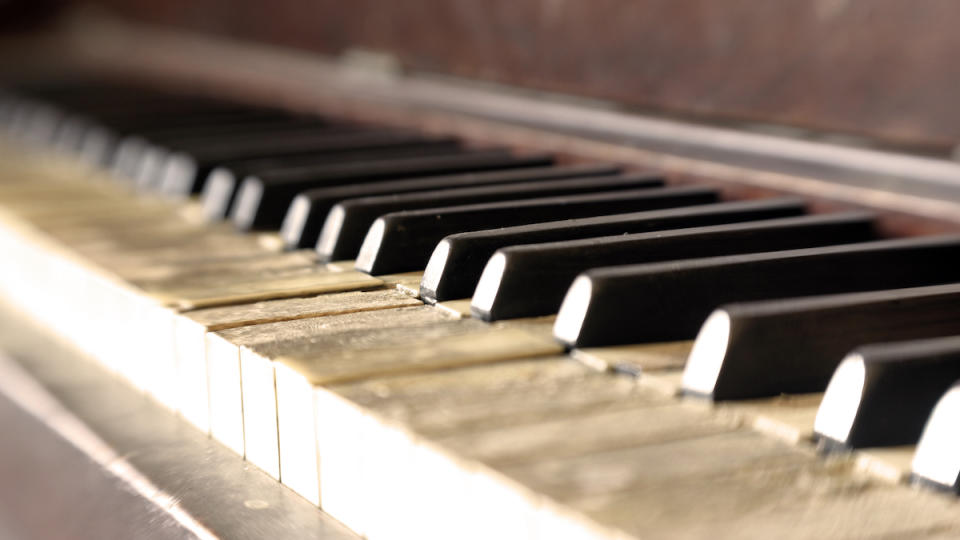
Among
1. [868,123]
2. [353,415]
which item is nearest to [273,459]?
[353,415]

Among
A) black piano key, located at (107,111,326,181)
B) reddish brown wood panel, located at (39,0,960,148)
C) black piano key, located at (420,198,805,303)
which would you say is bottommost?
black piano key, located at (107,111,326,181)

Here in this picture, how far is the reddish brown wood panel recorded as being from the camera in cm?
102

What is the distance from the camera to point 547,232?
0.94m

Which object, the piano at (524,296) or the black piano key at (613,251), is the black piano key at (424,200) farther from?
the black piano key at (613,251)

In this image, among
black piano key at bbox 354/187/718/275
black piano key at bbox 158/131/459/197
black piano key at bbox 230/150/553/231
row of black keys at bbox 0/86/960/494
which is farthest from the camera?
black piano key at bbox 158/131/459/197

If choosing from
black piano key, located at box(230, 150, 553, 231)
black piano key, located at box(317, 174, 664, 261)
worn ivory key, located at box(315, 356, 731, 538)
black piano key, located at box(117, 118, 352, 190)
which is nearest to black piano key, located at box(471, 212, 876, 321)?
worn ivory key, located at box(315, 356, 731, 538)

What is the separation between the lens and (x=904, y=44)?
1.03 m

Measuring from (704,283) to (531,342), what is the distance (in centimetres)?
12

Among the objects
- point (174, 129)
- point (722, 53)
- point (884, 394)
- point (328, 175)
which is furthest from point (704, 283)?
point (174, 129)

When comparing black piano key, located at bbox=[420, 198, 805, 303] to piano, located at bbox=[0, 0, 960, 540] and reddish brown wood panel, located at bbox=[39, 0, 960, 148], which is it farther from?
reddish brown wood panel, located at bbox=[39, 0, 960, 148]

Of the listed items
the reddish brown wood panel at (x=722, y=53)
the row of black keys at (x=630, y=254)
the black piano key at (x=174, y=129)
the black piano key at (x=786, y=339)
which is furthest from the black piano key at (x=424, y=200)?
the black piano key at (x=174, y=129)

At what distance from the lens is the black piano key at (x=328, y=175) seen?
1235 mm

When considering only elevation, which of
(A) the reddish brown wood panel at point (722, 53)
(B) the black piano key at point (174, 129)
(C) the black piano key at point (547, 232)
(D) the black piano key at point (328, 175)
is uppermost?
(A) the reddish brown wood panel at point (722, 53)

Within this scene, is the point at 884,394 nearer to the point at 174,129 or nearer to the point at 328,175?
the point at 328,175
